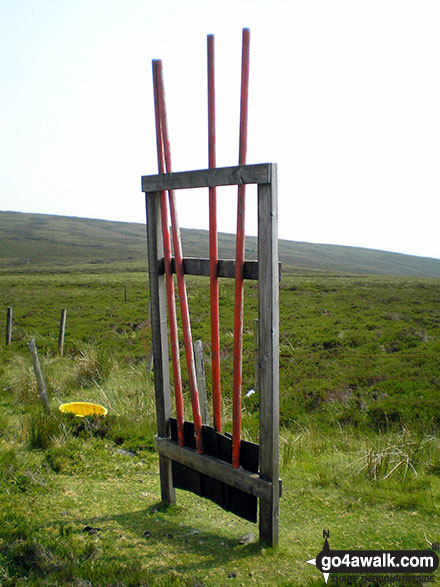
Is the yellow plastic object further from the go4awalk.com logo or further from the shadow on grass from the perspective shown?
the go4awalk.com logo

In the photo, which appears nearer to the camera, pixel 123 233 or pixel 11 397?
pixel 11 397

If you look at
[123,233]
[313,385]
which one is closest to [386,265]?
[123,233]

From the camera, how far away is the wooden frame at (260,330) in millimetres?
3566

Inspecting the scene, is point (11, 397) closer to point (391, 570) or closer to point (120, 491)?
point (120, 491)

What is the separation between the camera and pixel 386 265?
154 meters

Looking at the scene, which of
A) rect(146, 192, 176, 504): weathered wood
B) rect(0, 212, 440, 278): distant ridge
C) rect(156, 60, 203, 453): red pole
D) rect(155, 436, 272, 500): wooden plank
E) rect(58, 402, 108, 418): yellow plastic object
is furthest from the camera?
rect(0, 212, 440, 278): distant ridge

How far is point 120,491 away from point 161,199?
315 centimetres

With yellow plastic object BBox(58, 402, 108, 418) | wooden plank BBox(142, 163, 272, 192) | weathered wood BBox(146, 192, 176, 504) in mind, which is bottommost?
yellow plastic object BBox(58, 402, 108, 418)

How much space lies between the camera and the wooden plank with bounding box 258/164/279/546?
3.55m

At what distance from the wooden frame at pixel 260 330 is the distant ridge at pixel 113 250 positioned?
61.4 m

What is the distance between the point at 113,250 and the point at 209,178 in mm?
100516

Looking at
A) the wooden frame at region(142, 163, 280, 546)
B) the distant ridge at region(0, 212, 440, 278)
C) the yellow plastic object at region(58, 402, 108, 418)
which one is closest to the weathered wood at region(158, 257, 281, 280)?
the wooden frame at region(142, 163, 280, 546)

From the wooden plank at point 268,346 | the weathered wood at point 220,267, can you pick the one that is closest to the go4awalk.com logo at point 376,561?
the wooden plank at point 268,346

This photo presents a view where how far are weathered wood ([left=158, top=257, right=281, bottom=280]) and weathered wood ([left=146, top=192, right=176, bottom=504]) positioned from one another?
0.40 ft
